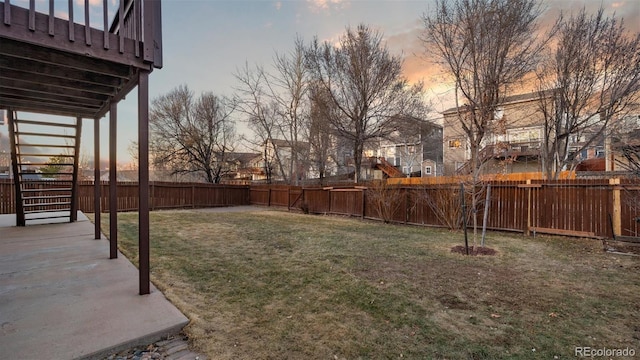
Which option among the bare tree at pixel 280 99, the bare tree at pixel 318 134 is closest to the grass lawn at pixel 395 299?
the bare tree at pixel 318 134

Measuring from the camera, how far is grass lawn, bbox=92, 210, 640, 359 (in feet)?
7.38

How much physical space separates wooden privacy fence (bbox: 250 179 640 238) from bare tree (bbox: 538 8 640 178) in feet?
11.1

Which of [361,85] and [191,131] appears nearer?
[361,85]

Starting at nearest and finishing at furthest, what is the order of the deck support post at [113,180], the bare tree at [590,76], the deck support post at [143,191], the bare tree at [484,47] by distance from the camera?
the deck support post at [143,191], the deck support post at [113,180], the bare tree at [590,76], the bare tree at [484,47]

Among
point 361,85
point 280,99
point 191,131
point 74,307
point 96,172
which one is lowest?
point 74,307

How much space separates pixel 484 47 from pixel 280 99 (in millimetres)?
12520

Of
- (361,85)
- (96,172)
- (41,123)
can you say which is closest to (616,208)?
(361,85)

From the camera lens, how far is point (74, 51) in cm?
266

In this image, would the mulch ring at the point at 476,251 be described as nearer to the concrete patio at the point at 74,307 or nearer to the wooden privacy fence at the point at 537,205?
the wooden privacy fence at the point at 537,205

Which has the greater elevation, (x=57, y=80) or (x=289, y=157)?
(x=289, y=157)

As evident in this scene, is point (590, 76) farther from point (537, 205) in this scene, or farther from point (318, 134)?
point (318, 134)

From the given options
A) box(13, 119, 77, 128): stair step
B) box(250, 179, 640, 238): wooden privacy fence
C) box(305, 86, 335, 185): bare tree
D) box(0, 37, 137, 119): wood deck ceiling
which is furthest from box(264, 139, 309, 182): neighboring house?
box(0, 37, 137, 119): wood deck ceiling

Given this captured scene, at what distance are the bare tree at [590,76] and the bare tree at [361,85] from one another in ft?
17.1

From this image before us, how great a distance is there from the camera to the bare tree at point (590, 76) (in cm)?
805
